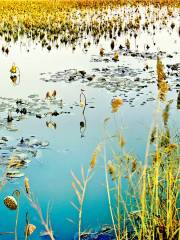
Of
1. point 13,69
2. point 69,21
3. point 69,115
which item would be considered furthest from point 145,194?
point 69,21

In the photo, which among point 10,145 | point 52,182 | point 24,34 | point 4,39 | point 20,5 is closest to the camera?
point 52,182

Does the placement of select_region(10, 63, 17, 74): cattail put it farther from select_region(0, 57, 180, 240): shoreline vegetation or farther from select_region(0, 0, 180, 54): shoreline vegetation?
select_region(0, 57, 180, 240): shoreline vegetation

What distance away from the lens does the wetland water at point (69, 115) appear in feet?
13.0

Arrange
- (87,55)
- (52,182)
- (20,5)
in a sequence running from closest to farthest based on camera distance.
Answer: (52,182) → (87,55) → (20,5)

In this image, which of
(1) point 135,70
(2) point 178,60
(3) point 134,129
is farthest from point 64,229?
(2) point 178,60

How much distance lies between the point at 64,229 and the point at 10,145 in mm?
1906

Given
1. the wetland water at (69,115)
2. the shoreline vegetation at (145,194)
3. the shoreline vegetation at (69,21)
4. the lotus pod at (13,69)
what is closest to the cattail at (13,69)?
the lotus pod at (13,69)

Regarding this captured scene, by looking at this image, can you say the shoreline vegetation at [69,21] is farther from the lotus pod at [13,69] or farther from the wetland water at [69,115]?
the lotus pod at [13,69]

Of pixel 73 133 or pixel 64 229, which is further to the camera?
pixel 73 133

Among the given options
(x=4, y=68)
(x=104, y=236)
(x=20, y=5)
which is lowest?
(x=104, y=236)

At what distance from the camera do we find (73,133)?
5668 millimetres

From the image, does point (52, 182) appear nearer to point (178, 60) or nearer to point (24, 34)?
point (178, 60)

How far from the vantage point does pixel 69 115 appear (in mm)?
6348

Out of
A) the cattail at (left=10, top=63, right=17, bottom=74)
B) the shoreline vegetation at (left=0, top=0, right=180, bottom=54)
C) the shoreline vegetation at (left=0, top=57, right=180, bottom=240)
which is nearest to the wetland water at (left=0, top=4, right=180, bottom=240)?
the cattail at (left=10, top=63, right=17, bottom=74)
